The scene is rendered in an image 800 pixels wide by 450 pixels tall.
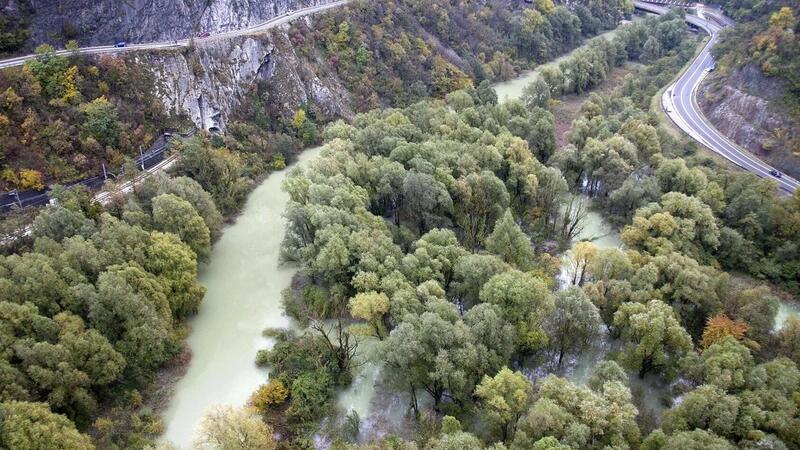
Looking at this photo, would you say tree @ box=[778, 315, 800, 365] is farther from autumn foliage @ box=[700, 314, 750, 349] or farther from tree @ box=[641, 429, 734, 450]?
tree @ box=[641, 429, 734, 450]

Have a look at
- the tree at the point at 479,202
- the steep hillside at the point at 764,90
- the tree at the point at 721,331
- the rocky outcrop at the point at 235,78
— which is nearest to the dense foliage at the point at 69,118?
the rocky outcrop at the point at 235,78

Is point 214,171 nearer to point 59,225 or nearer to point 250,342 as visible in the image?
point 59,225

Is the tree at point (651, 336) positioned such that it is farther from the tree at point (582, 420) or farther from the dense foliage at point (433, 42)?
the dense foliage at point (433, 42)

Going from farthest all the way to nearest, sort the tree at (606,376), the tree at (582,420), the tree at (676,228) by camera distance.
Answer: the tree at (676,228)
the tree at (606,376)
the tree at (582,420)

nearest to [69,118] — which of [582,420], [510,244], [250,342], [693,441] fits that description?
[250,342]

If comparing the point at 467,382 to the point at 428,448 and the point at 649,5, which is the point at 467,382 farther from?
the point at 649,5

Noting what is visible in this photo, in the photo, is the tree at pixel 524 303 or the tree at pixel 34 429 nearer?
the tree at pixel 34 429
